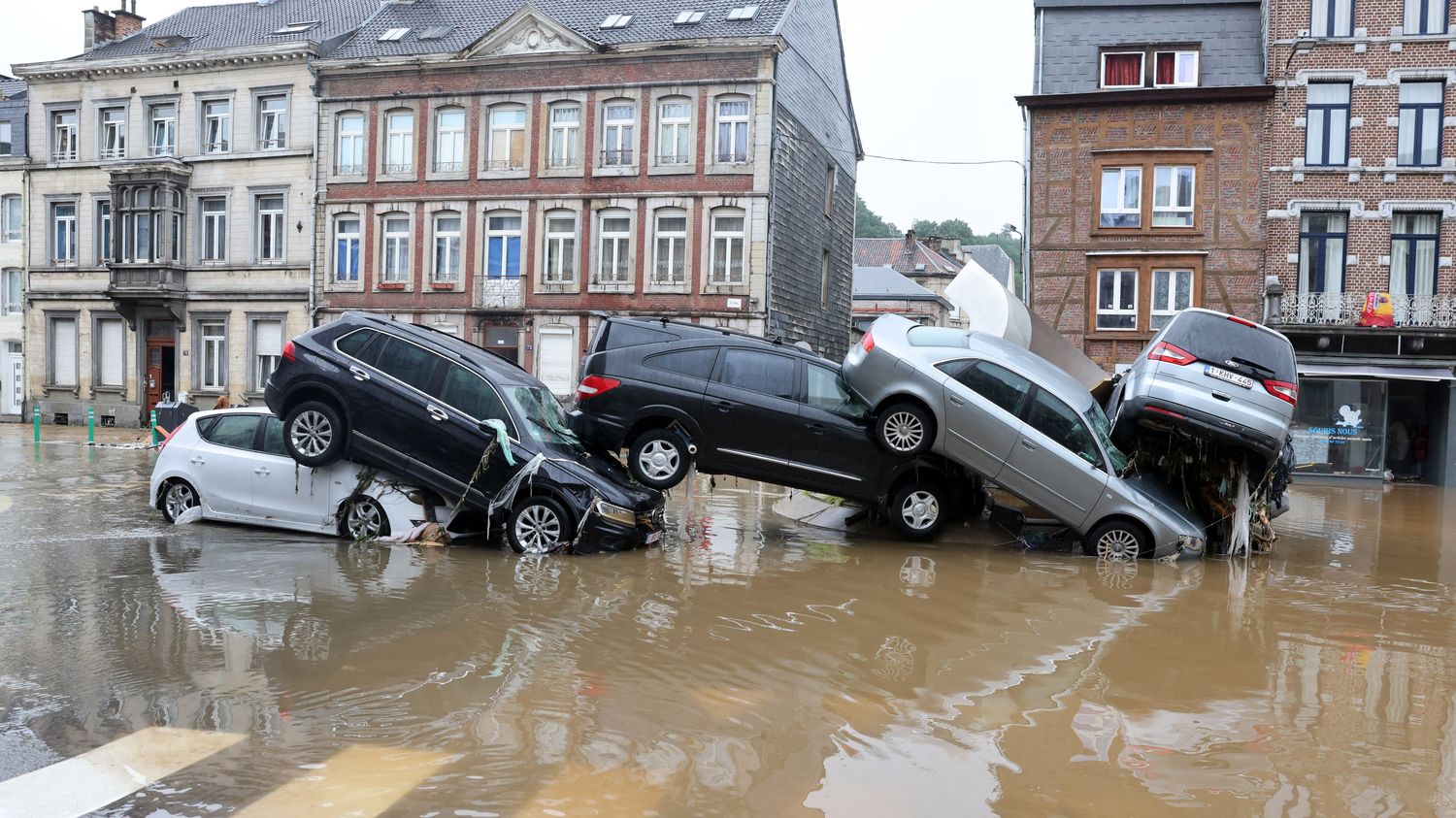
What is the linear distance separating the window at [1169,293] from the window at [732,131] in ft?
33.0

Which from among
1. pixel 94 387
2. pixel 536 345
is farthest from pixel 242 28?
pixel 536 345

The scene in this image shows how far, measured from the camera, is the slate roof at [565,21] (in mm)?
28528

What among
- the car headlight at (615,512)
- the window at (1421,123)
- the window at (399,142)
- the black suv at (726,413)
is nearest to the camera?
the car headlight at (615,512)

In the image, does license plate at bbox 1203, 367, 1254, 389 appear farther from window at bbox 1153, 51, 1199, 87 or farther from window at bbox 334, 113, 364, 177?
window at bbox 334, 113, 364, 177

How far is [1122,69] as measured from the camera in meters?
26.2

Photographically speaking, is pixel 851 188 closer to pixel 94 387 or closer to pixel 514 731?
pixel 94 387

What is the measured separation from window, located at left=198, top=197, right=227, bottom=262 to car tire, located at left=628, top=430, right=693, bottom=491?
26.5 metres

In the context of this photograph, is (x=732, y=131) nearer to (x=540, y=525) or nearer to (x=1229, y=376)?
(x=1229, y=376)

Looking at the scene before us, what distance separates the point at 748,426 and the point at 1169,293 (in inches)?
712

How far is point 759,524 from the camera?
13469 millimetres

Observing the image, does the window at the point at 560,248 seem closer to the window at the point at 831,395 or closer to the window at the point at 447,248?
the window at the point at 447,248

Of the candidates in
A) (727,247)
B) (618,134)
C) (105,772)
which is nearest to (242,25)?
(618,134)

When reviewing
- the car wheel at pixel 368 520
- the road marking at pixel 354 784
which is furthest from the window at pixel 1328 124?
the road marking at pixel 354 784

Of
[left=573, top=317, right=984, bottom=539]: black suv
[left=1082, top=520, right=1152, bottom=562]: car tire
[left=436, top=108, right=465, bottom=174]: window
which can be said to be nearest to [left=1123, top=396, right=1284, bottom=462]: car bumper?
[left=1082, top=520, right=1152, bottom=562]: car tire
